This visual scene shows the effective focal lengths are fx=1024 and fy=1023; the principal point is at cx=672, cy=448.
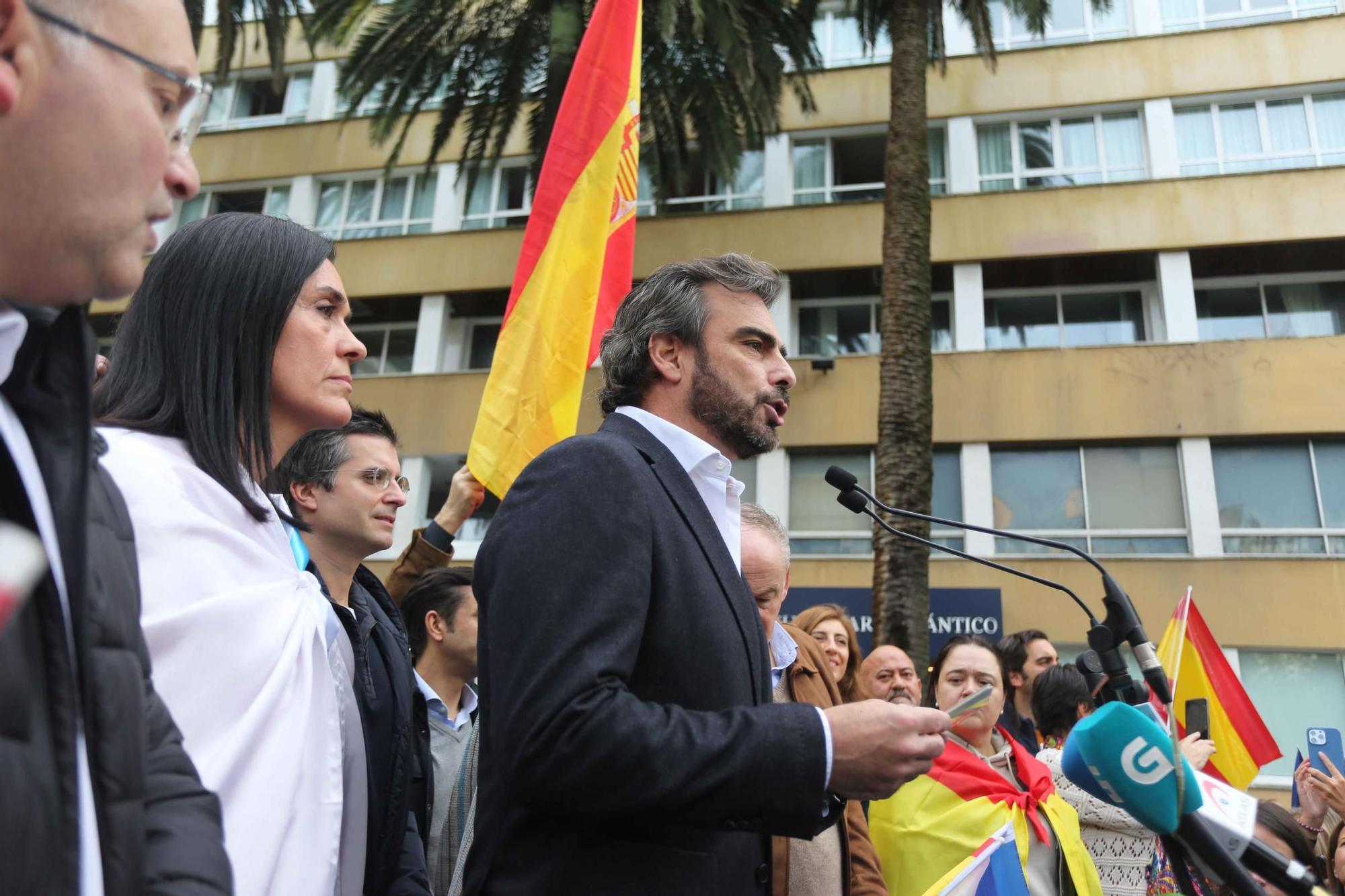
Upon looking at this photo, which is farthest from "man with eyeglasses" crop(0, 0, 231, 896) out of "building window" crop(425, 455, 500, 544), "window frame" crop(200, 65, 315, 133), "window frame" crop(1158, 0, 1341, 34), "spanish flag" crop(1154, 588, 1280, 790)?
"window frame" crop(200, 65, 315, 133)

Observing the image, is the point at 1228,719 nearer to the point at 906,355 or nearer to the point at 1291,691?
the point at 906,355

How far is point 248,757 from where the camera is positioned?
156 cm

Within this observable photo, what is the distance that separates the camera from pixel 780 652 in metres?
3.42

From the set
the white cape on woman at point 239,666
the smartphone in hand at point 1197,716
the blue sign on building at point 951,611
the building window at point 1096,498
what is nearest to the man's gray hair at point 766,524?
the smartphone in hand at point 1197,716

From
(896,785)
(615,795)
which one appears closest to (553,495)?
(615,795)

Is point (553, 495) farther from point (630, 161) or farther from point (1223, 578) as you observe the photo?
point (1223, 578)

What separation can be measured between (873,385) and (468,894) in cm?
1553

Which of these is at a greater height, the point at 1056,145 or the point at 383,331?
the point at 1056,145

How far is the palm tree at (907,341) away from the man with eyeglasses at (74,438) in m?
8.96

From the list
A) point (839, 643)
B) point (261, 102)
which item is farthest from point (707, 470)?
point (261, 102)

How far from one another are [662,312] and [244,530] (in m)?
1.17

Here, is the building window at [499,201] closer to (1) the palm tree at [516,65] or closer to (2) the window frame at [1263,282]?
(1) the palm tree at [516,65]

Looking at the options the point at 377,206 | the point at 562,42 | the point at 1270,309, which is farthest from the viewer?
the point at 377,206

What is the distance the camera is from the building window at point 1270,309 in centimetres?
1602
